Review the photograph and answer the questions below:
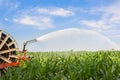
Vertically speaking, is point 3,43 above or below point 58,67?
above

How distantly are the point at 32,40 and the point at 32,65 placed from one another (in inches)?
150

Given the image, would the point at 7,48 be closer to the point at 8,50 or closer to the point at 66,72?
the point at 8,50

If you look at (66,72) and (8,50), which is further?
(8,50)

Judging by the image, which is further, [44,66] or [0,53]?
[0,53]

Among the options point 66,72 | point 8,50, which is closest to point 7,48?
point 8,50

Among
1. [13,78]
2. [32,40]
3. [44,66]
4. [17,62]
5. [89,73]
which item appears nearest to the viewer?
[13,78]

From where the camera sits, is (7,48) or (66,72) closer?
(66,72)

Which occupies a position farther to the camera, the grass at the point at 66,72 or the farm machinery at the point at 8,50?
the farm machinery at the point at 8,50

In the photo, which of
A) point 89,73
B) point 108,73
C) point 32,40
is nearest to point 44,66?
point 89,73

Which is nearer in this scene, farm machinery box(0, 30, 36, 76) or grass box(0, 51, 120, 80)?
grass box(0, 51, 120, 80)

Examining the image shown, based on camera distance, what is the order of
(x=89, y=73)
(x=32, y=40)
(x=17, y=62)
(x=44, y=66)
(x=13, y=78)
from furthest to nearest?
(x=32, y=40) → (x=17, y=62) → (x=44, y=66) → (x=89, y=73) → (x=13, y=78)

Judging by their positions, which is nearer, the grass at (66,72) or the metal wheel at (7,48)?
the grass at (66,72)

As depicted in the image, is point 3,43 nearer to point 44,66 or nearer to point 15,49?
point 15,49

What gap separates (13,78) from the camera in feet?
34.9
